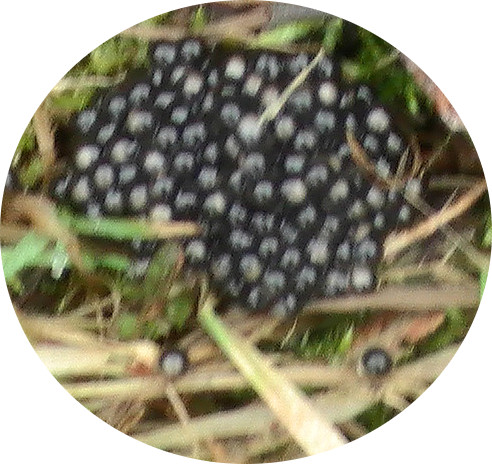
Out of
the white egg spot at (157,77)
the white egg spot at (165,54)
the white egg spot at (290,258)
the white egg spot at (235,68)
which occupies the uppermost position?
the white egg spot at (165,54)

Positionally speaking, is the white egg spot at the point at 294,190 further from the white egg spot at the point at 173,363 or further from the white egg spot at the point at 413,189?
the white egg spot at the point at 173,363

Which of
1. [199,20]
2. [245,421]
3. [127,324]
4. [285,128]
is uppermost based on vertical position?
[199,20]

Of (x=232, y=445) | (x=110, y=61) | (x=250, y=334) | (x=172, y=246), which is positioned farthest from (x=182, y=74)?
(x=232, y=445)

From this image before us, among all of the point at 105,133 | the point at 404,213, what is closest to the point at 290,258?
the point at 404,213

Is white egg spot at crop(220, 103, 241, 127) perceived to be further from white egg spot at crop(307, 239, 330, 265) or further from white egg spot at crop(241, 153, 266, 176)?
white egg spot at crop(307, 239, 330, 265)

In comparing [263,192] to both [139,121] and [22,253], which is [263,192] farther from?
[22,253]

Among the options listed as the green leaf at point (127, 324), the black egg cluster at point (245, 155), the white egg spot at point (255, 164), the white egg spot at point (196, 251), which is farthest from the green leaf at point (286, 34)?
the green leaf at point (127, 324)

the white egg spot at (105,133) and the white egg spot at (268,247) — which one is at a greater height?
the white egg spot at (105,133)
